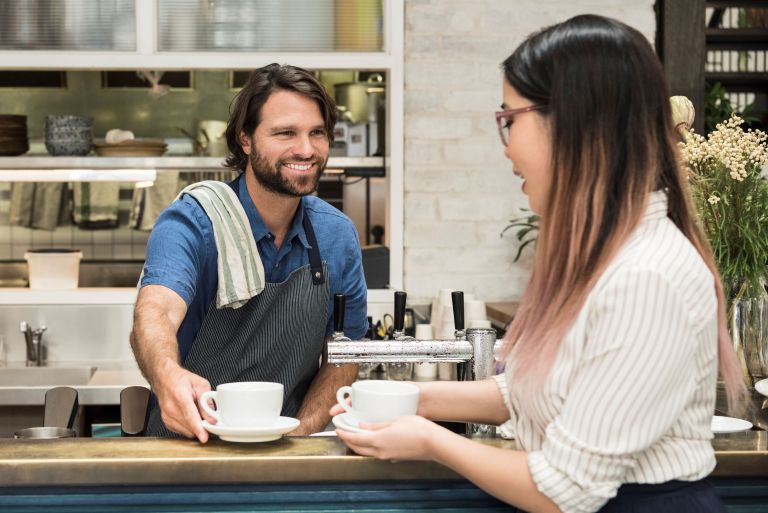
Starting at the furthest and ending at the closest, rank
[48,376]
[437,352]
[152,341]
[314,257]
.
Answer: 1. [48,376]
2. [314,257]
3. [152,341]
4. [437,352]

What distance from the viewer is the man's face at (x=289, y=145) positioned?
6.86ft

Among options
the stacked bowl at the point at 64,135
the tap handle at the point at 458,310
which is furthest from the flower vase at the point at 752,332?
the stacked bowl at the point at 64,135

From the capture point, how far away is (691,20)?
4.02m

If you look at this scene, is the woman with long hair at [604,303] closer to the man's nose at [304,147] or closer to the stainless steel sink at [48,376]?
the man's nose at [304,147]

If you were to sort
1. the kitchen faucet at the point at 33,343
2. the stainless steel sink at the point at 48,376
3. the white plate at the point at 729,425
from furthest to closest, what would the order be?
the kitchen faucet at the point at 33,343 < the stainless steel sink at the point at 48,376 < the white plate at the point at 729,425

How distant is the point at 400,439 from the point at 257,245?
1.02 metres

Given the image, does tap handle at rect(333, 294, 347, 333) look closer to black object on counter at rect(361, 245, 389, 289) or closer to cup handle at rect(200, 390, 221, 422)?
cup handle at rect(200, 390, 221, 422)

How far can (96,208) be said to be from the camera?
6254 millimetres

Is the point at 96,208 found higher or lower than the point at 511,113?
lower

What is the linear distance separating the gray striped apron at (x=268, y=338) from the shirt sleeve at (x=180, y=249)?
137mm

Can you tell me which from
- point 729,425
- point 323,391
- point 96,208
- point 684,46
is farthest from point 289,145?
point 96,208

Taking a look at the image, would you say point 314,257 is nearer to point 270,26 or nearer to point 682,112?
point 682,112

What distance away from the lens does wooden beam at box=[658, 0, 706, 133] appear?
4.00 metres

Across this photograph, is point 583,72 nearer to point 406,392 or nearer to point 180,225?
point 406,392
